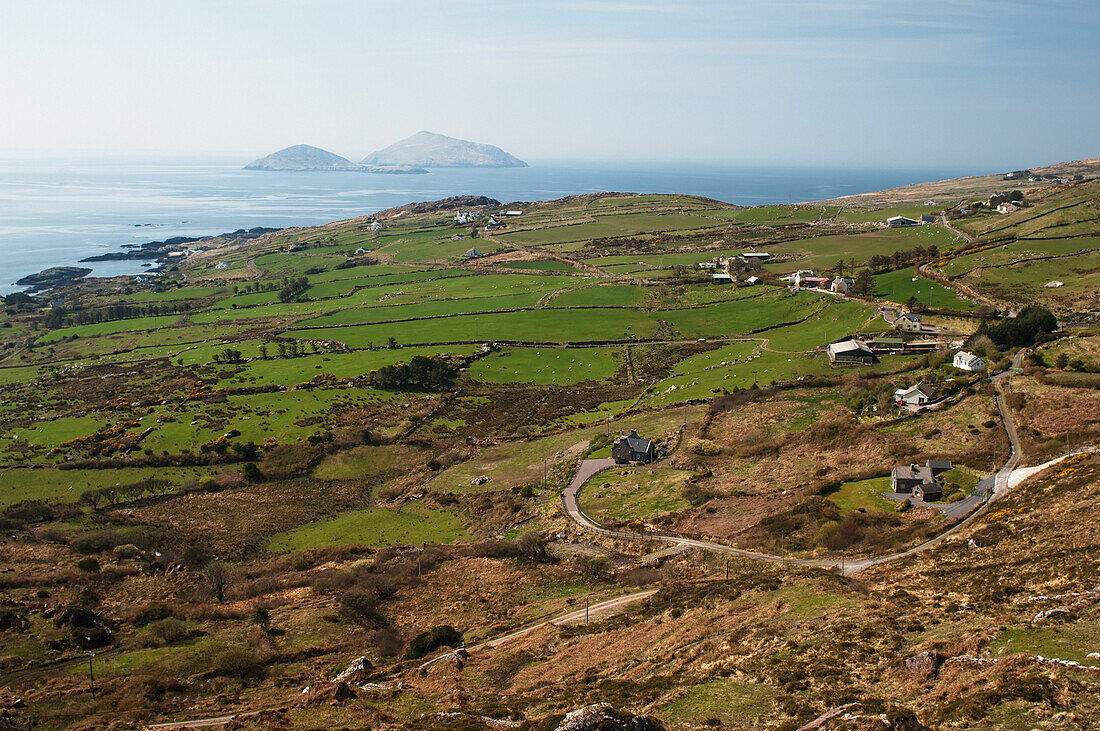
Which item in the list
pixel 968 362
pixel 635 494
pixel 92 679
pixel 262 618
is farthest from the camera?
pixel 968 362

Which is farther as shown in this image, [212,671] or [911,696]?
[212,671]

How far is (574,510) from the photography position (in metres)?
42.0

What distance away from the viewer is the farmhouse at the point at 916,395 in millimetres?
45844

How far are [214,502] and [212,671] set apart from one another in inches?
922

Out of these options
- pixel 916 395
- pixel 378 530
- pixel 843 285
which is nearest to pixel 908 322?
pixel 843 285

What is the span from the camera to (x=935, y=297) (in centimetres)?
7388

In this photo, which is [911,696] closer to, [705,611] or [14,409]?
[705,611]

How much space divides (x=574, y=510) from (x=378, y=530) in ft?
44.2

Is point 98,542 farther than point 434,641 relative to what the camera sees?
Yes

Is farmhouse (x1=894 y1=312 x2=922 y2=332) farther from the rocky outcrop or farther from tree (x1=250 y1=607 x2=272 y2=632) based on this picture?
the rocky outcrop

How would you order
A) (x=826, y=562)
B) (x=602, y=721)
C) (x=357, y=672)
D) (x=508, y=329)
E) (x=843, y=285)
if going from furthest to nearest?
(x=508, y=329), (x=843, y=285), (x=826, y=562), (x=357, y=672), (x=602, y=721)

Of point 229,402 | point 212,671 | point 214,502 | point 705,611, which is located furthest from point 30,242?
point 705,611

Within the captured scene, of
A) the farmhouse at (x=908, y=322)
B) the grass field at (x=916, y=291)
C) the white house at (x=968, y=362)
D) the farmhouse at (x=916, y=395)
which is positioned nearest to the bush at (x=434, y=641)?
the farmhouse at (x=916, y=395)

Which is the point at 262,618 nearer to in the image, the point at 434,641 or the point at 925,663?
the point at 434,641
